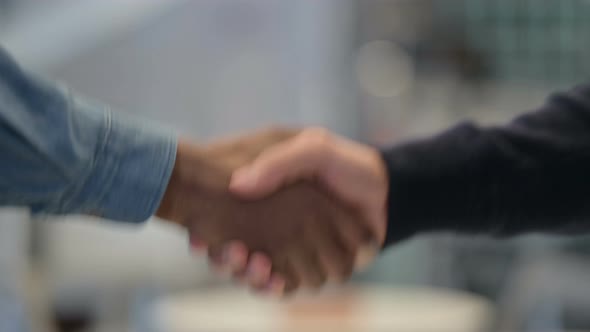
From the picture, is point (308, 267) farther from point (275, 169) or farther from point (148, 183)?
point (148, 183)

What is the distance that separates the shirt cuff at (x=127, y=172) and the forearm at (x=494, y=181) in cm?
34

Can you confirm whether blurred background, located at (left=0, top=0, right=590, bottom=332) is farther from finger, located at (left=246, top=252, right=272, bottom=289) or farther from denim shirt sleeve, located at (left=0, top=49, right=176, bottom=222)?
denim shirt sleeve, located at (left=0, top=49, right=176, bottom=222)

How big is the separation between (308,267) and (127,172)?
39 centimetres

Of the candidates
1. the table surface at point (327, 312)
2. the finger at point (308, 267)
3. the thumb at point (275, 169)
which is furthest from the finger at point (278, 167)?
the table surface at point (327, 312)

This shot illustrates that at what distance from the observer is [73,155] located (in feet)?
3.21

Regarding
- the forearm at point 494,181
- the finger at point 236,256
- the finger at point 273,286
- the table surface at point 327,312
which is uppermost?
the forearm at point 494,181

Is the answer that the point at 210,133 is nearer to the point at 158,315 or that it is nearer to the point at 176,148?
the point at 158,315

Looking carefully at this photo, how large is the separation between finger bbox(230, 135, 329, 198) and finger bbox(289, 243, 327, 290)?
0.35 feet

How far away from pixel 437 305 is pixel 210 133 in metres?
1.40

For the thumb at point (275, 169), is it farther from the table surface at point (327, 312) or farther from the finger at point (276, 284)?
the table surface at point (327, 312)

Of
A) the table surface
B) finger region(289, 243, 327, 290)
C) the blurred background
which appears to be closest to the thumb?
finger region(289, 243, 327, 290)

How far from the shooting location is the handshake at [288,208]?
125 cm

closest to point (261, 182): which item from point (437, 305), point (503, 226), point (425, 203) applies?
point (425, 203)

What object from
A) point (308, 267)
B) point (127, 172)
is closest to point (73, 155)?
point (127, 172)
